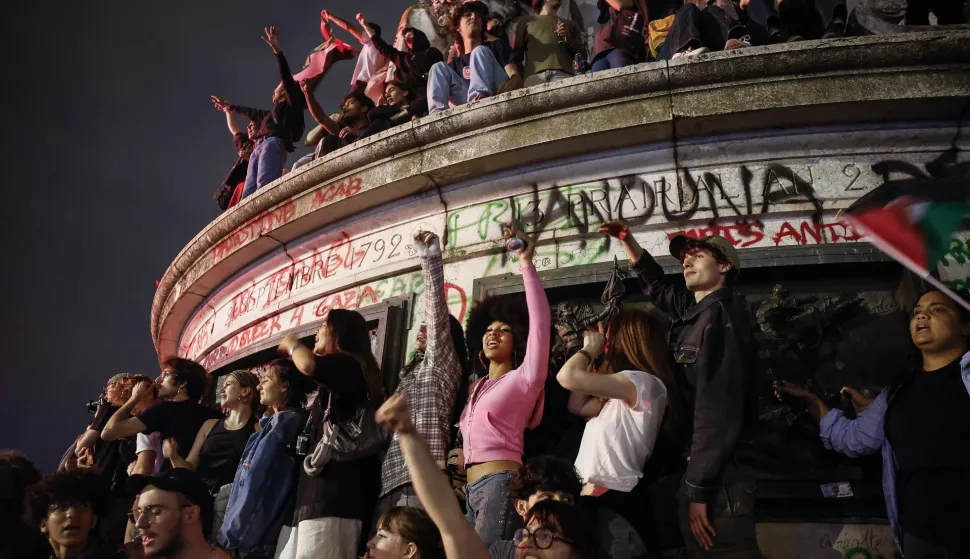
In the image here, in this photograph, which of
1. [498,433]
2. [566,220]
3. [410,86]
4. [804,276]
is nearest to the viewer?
[498,433]

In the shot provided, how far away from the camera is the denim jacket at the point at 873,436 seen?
152 inches

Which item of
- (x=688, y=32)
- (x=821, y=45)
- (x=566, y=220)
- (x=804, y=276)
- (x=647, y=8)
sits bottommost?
(x=804, y=276)

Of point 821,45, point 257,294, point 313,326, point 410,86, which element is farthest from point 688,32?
point 257,294

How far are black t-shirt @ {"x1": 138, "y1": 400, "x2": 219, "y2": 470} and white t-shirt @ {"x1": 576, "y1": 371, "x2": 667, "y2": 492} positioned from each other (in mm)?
2967

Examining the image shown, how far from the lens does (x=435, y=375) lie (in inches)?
179

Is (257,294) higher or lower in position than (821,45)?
lower

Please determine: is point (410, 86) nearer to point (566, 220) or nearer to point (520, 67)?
point (520, 67)

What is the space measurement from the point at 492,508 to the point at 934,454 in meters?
2.10

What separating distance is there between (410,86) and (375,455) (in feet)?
16.5

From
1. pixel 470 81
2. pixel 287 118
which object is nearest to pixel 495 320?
pixel 470 81

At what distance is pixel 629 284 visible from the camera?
5.53 meters

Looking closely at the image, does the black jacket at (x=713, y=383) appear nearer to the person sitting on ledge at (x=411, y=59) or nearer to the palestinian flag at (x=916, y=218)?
the palestinian flag at (x=916, y=218)

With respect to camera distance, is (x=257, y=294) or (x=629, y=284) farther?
(x=257, y=294)

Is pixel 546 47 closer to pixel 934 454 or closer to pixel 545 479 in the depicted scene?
pixel 934 454
